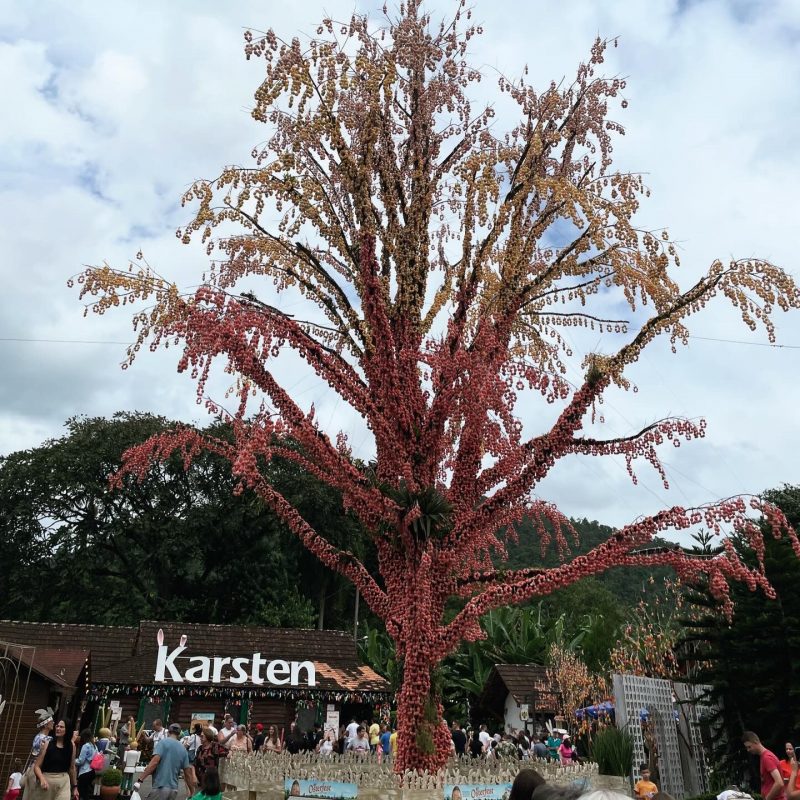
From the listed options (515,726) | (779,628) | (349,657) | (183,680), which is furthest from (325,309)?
(515,726)

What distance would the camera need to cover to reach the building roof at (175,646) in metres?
22.1

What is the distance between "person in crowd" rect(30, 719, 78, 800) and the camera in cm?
777

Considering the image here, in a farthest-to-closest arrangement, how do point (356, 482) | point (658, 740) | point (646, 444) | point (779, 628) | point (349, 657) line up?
point (349, 657) → point (658, 740) → point (779, 628) → point (356, 482) → point (646, 444)

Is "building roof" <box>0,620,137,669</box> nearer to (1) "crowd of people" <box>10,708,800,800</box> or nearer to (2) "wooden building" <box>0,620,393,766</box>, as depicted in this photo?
(2) "wooden building" <box>0,620,393,766</box>

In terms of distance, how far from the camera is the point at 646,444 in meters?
8.34

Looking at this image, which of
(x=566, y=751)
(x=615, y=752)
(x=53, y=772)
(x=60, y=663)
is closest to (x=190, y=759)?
(x=53, y=772)

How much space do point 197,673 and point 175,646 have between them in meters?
1.33

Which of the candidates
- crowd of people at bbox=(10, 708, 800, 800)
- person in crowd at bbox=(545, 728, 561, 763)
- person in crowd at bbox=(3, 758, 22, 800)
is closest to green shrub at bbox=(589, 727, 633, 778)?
crowd of people at bbox=(10, 708, 800, 800)

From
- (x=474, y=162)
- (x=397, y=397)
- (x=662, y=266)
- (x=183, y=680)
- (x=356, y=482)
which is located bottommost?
(x=183, y=680)

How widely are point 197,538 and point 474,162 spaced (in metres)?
27.3

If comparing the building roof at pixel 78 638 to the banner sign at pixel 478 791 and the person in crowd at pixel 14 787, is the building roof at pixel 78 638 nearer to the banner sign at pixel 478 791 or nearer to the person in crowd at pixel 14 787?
the person in crowd at pixel 14 787

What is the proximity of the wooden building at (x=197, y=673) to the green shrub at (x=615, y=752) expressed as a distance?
10441 mm

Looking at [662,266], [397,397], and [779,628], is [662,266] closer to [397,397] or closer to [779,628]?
[397,397]

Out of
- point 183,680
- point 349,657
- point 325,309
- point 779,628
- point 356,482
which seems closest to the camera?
point 356,482
